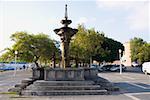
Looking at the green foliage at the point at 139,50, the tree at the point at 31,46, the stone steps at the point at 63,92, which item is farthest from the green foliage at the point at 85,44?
the stone steps at the point at 63,92

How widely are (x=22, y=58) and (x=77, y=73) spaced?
39.1 metres

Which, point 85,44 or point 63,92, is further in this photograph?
point 85,44

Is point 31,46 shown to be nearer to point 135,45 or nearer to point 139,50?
point 139,50

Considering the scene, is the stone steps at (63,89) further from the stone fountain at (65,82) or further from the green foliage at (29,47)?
the green foliage at (29,47)

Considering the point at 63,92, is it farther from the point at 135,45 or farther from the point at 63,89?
the point at 135,45

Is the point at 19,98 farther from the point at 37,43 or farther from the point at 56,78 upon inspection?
the point at 37,43

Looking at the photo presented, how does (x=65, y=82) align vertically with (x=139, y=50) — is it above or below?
Answer: below

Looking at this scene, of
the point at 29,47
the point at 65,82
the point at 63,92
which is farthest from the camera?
the point at 29,47

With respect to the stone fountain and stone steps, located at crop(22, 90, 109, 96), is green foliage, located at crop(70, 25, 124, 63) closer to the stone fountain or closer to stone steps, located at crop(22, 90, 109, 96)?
the stone fountain

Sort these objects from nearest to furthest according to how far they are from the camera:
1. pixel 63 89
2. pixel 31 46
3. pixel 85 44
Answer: pixel 63 89 → pixel 31 46 → pixel 85 44

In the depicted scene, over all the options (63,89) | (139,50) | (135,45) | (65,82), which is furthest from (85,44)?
(135,45)

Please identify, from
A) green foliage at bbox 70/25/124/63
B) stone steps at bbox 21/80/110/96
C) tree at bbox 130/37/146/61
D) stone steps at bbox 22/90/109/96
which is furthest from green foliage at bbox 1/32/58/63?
tree at bbox 130/37/146/61

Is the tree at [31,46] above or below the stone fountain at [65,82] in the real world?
above

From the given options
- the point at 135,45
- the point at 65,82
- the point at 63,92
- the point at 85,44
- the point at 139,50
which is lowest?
the point at 63,92
